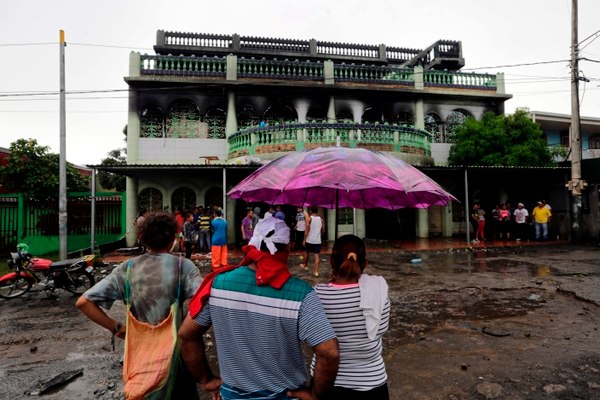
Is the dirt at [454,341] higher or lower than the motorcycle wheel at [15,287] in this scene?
lower

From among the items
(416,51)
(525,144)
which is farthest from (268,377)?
(416,51)

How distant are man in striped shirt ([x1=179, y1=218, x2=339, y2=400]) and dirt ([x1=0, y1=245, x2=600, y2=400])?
6.51ft

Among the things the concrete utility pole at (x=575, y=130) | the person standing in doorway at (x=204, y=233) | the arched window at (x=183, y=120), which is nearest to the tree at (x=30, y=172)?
the arched window at (x=183, y=120)

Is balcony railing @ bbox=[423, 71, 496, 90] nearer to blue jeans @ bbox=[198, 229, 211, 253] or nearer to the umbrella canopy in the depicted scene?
blue jeans @ bbox=[198, 229, 211, 253]

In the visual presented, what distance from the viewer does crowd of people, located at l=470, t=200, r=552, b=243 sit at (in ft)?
46.3

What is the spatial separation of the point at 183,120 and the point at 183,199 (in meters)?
3.46

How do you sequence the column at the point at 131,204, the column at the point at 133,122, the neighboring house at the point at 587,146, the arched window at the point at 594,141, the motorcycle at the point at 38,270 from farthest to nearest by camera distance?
1. the arched window at the point at 594,141
2. the column at the point at 133,122
3. the column at the point at 131,204
4. the neighboring house at the point at 587,146
5. the motorcycle at the point at 38,270

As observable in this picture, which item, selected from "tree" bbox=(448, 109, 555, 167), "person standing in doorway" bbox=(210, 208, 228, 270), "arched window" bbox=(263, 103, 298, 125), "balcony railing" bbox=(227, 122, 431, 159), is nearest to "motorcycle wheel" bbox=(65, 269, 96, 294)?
"person standing in doorway" bbox=(210, 208, 228, 270)

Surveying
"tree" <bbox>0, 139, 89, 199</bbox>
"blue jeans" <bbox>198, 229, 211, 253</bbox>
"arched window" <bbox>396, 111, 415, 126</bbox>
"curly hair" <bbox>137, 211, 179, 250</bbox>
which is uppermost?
"arched window" <bbox>396, 111, 415, 126</bbox>

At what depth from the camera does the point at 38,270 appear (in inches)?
276

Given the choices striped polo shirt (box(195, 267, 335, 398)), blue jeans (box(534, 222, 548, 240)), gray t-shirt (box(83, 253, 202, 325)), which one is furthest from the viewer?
blue jeans (box(534, 222, 548, 240))

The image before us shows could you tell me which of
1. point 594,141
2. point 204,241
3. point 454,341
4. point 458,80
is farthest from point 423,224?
point 594,141

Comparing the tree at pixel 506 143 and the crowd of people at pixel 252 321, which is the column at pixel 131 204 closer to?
the crowd of people at pixel 252 321

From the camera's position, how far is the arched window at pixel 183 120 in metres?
15.3
